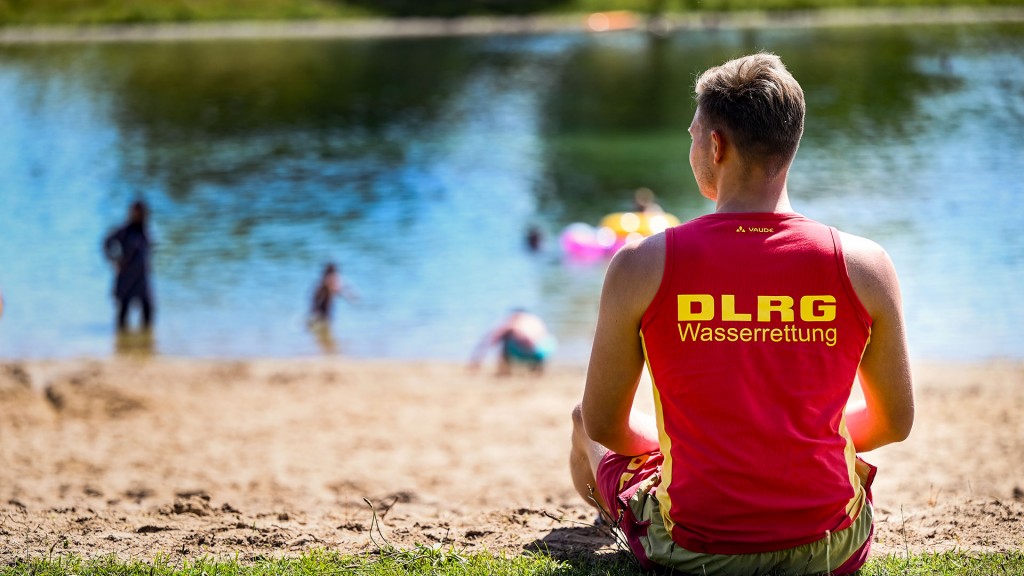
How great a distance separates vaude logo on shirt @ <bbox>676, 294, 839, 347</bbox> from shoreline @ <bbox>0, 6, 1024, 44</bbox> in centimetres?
6255

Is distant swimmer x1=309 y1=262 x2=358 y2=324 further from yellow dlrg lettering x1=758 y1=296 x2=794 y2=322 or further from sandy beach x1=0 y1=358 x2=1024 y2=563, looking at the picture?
yellow dlrg lettering x1=758 y1=296 x2=794 y2=322

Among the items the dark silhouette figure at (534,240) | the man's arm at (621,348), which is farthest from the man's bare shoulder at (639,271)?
the dark silhouette figure at (534,240)

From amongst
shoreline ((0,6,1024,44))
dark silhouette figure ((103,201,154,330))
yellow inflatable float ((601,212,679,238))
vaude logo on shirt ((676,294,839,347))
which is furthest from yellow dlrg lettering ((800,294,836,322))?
shoreline ((0,6,1024,44))

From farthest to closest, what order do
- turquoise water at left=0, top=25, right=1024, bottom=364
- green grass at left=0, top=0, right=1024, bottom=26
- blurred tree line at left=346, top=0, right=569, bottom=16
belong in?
1. blurred tree line at left=346, top=0, right=569, bottom=16
2. green grass at left=0, top=0, right=1024, bottom=26
3. turquoise water at left=0, top=25, right=1024, bottom=364

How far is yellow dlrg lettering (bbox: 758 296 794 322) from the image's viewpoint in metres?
2.88

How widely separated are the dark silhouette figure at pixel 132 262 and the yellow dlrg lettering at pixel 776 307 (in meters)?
12.3

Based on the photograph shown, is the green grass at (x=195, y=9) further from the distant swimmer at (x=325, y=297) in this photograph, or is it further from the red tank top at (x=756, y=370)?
the red tank top at (x=756, y=370)

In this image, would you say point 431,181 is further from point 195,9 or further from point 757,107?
point 195,9

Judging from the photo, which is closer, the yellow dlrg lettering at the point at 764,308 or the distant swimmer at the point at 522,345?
the yellow dlrg lettering at the point at 764,308

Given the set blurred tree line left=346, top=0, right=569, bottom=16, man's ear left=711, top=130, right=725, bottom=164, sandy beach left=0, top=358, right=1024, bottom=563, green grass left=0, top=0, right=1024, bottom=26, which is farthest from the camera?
blurred tree line left=346, top=0, right=569, bottom=16

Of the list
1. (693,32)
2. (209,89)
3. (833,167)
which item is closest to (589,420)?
(833,167)

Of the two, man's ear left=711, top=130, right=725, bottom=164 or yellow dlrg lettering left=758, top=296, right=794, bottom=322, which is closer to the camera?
yellow dlrg lettering left=758, top=296, right=794, bottom=322

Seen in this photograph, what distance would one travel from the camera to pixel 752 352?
9.60 feet

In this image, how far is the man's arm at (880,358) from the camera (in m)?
2.88
